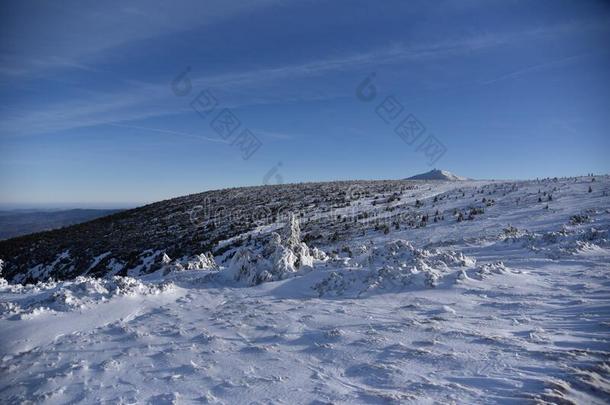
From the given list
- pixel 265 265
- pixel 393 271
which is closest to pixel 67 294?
pixel 265 265

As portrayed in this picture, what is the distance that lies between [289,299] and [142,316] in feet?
9.83

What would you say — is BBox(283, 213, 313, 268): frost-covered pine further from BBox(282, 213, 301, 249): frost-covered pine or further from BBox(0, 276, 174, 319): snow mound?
BBox(0, 276, 174, 319): snow mound

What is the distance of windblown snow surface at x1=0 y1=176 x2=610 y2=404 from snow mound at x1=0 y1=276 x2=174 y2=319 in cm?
4

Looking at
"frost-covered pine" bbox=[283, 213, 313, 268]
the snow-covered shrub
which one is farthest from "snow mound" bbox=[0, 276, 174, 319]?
"frost-covered pine" bbox=[283, 213, 313, 268]

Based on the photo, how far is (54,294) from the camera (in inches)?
285

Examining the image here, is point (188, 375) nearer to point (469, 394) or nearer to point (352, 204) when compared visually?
point (469, 394)

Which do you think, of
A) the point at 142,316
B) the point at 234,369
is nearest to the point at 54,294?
the point at 142,316

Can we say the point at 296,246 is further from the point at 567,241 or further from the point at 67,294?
the point at 567,241

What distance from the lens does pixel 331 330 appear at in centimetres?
593

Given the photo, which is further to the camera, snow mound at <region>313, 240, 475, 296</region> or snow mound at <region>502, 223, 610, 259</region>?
snow mound at <region>502, 223, 610, 259</region>

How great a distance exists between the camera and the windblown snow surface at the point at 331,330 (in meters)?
4.32

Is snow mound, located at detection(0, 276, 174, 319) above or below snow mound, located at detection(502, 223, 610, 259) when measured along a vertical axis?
below

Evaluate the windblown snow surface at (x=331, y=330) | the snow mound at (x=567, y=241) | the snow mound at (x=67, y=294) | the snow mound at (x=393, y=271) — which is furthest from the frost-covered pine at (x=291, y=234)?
the snow mound at (x=567, y=241)

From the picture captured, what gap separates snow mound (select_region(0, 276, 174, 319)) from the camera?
685 cm
